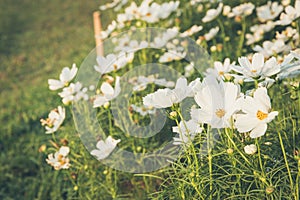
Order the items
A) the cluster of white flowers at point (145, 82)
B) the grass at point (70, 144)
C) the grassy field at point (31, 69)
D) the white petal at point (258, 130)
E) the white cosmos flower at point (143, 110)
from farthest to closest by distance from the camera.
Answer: the grassy field at point (31, 69) → the cluster of white flowers at point (145, 82) → the white cosmos flower at point (143, 110) → the grass at point (70, 144) → the white petal at point (258, 130)

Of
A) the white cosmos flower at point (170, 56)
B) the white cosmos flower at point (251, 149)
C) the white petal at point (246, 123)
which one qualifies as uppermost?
the white cosmos flower at point (170, 56)

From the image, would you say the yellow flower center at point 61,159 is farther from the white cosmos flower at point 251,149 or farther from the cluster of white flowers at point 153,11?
the cluster of white flowers at point 153,11

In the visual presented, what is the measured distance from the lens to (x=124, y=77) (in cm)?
256

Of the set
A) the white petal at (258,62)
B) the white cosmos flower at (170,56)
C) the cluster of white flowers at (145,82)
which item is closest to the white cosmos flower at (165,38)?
the white cosmos flower at (170,56)

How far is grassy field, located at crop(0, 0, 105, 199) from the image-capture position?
2518 millimetres

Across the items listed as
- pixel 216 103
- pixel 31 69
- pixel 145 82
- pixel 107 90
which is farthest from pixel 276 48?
pixel 31 69

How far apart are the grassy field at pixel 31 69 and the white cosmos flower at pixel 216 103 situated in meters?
1.23

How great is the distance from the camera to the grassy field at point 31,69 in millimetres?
2518

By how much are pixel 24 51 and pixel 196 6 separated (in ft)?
8.24

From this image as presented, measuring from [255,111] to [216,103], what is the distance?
12 cm

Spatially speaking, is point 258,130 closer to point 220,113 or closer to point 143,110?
point 220,113

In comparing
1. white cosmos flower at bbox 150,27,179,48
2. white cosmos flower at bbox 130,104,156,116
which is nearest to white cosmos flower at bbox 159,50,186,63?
white cosmos flower at bbox 150,27,179,48

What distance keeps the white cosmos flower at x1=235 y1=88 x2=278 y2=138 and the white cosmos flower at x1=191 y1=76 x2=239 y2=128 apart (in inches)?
1.6

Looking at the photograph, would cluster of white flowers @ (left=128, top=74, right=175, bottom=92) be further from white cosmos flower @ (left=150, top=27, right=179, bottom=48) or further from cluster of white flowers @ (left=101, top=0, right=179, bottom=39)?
cluster of white flowers @ (left=101, top=0, right=179, bottom=39)
